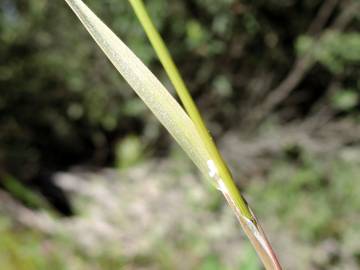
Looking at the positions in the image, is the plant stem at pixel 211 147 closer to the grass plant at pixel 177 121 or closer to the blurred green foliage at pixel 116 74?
Result: the grass plant at pixel 177 121

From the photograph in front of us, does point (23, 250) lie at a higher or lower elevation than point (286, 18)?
lower

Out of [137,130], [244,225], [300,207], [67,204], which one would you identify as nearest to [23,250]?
[67,204]

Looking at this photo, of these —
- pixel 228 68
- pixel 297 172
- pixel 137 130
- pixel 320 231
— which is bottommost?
pixel 320 231

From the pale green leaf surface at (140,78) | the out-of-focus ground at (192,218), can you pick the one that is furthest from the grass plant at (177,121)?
the out-of-focus ground at (192,218)

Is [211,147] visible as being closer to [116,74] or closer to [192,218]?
[192,218]

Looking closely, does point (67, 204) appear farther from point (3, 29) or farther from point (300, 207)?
point (300, 207)

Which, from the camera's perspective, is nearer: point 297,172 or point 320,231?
point 320,231
